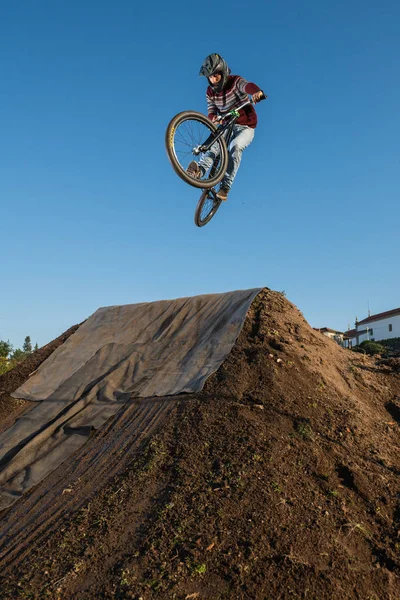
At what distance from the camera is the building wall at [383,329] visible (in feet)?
156

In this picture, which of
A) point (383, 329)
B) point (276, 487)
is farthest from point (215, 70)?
point (383, 329)

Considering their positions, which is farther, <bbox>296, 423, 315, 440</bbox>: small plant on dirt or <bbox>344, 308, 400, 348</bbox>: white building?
<bbox>344, 308, 400, 348</bbox>: white building

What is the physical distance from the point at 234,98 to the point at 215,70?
0.56m

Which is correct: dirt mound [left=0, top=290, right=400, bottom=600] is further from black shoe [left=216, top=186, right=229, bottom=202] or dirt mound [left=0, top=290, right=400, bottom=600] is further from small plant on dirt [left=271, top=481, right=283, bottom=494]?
black shoe [left=216, top=186, right=229, bottom=202]

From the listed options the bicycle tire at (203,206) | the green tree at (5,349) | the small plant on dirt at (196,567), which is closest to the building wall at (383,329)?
the green tree at (5,349)

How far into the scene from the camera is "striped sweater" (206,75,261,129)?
8.08m

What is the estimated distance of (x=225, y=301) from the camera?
399 inches

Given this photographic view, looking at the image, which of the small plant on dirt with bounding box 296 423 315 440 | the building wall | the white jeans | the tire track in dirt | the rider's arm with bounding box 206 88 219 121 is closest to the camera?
the tire track in dirt

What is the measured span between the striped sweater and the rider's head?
0.14 meters

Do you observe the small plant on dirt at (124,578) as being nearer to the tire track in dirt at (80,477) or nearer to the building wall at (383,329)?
the tire track in dirt at (80,477)

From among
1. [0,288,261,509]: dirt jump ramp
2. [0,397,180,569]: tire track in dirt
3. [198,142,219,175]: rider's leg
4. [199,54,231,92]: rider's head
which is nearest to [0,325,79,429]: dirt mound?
[0,288,261,509]: dirt jump ramp

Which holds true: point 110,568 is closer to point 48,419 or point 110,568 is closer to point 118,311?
point 48,419

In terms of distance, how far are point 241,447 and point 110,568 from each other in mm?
2032

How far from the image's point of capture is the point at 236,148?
823 cm
